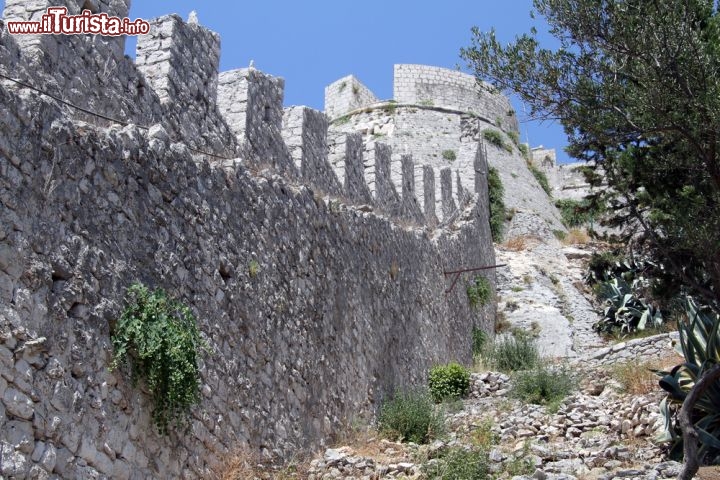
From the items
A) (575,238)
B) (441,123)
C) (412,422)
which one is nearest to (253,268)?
(412,422)

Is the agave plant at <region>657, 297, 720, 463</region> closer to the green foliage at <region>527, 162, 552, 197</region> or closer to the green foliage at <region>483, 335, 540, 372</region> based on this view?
the green foliage at <region>483, 335, 540, 372</region>

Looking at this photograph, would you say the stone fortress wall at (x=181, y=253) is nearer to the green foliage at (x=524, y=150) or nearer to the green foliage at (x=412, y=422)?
the green foliage at (x=412, y=422)

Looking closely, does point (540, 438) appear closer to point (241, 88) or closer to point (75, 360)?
point (241, 88)

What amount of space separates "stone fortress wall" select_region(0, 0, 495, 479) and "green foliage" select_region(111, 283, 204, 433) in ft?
0.42

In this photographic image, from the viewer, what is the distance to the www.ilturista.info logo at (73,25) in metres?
7.31

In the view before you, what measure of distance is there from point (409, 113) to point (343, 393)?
22780mm

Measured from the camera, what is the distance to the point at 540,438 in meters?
11.1

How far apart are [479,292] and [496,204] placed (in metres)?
8.91

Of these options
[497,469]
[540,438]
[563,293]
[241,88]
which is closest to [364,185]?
[241,88]

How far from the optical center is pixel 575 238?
31172 millimetres

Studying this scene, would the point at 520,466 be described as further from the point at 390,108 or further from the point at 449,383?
the point at 390,108

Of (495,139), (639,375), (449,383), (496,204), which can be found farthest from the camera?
(495,139)

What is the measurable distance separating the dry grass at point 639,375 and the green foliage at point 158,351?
6893 mm

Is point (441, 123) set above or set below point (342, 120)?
below
